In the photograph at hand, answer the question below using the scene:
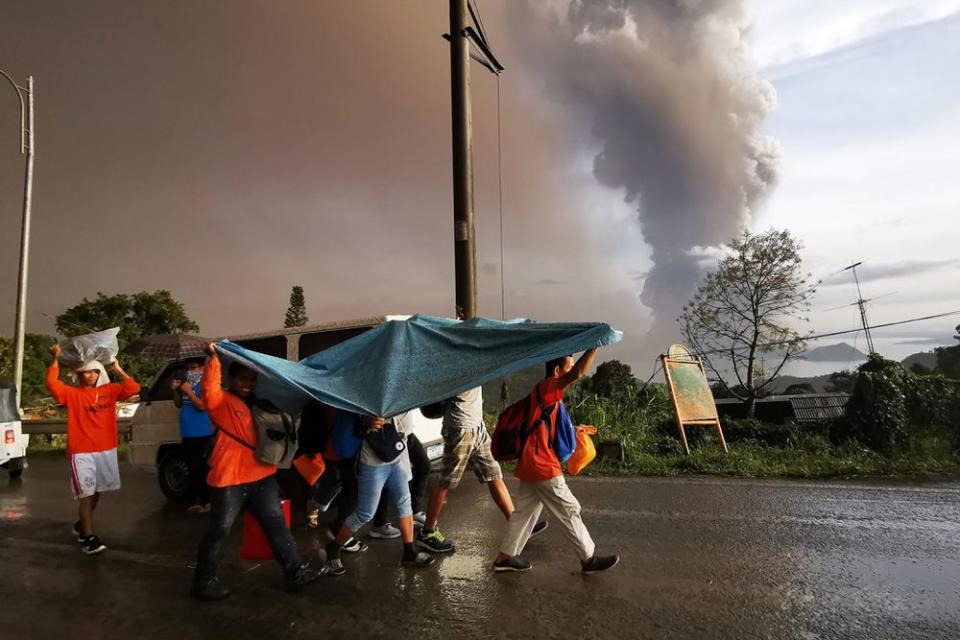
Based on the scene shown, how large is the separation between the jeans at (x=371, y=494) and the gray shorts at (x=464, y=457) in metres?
0.55

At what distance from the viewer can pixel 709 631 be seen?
11.0 feet

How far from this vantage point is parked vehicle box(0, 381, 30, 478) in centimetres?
1052

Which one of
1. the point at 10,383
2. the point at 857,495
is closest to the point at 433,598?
the point at 857,495

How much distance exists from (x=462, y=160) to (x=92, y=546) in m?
6.80

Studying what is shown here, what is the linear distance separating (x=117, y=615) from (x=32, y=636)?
468 millimetres

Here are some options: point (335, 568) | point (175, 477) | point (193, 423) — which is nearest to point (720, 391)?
point (335, 568)

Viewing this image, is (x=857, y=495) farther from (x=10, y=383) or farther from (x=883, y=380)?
(x=10, y=383)

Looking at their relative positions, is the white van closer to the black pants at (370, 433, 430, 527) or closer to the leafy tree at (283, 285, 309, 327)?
the black pants at (370, 433, 430, 527)

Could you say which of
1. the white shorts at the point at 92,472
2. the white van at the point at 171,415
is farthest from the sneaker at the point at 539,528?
the white shorts at the point at 92,472

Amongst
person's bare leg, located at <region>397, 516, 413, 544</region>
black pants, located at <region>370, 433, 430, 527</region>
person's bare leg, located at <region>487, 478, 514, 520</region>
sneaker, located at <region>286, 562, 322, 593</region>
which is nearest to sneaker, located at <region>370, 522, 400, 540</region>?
black pants, located at <region>370, 433, 430, 527</region>

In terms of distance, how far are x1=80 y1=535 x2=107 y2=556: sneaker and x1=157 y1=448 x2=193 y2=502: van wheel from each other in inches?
76.1

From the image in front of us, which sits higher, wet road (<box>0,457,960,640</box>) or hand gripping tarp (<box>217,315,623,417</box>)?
hand gripping tarp (<box>217,315,623,417</box>)

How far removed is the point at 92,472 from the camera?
5.45 metres

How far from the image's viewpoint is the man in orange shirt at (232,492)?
13.8 feet
